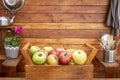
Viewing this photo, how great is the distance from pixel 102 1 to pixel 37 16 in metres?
0.74

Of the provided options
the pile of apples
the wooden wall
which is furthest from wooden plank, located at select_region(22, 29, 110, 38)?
the pile of apples

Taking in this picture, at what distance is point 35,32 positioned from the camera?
2781mm

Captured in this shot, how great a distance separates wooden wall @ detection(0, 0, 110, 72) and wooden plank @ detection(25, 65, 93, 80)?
4.65ft

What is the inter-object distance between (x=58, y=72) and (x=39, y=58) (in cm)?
13

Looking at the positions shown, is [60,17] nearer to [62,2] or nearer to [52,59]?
[62,2]

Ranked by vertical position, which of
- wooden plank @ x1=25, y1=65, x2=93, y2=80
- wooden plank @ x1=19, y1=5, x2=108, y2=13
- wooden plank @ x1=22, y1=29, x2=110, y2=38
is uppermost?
wooden plank @ x1=19, y1=5, x2=108, y2=13

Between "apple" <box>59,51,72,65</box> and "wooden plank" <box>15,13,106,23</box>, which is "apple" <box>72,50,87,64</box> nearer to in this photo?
"apple" <box>59,51,72,65</box>

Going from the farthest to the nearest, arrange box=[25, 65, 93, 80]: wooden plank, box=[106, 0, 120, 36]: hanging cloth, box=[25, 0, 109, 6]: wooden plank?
1. box=[25, 0, 109, 6]: wooden plank
2. box=[106, 0, 120, 36]: hanging cloth
3. box=[25, 65, 93, 80]: wooden plank

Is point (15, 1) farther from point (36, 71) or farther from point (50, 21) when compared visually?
point (36, 71)

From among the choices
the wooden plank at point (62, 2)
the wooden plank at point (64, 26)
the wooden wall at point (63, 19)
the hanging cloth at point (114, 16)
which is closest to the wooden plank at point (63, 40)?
the wooden wall at point (63, 19)

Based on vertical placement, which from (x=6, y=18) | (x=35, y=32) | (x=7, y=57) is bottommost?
(x=7, y=57)

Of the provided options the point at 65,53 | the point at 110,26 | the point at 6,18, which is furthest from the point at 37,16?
the point at 65,53

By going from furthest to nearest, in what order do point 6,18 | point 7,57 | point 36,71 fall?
point 6,18, point 7,57, point 36,71

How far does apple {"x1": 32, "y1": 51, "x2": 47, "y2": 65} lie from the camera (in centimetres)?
137
